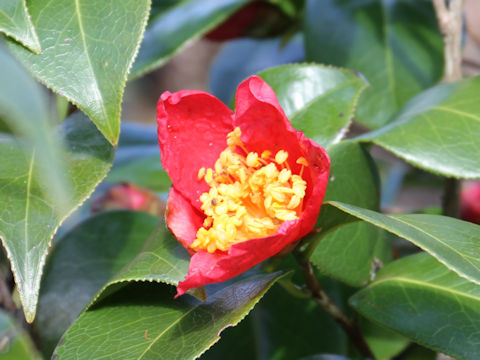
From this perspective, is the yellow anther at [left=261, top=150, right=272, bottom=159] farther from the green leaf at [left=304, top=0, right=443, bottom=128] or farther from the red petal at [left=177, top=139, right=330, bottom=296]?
the green leaf at [left=304, top=0, right=443, bottom=128]

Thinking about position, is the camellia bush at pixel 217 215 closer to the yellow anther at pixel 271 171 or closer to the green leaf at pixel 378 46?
the yellow anther at pixel 271 171

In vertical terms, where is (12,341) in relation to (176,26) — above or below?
below

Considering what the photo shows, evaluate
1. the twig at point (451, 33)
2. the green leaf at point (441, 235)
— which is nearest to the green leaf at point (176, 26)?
the twig at point (451, 33)

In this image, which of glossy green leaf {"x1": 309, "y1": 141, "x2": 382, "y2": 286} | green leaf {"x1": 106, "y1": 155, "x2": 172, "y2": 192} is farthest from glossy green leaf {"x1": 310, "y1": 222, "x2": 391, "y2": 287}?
green leaf {"x1": 106, "y1": 155, "x2": 172, "y2": 192}

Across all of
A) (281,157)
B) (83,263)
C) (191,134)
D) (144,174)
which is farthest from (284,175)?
(144,174)

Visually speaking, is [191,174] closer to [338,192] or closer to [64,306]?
[338,192]

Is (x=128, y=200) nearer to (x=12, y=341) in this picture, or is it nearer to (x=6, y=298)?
(x=6, y=298)
